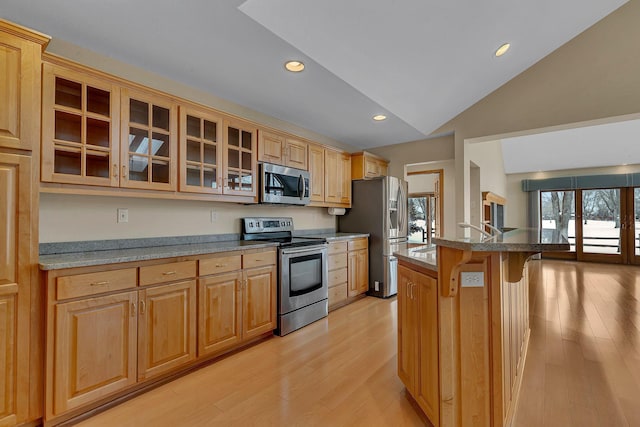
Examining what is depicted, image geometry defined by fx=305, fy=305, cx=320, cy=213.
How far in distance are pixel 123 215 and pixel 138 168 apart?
424 mm

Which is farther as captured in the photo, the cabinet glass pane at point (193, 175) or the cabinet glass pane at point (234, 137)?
the cabinet glass pane at point (234, 137)

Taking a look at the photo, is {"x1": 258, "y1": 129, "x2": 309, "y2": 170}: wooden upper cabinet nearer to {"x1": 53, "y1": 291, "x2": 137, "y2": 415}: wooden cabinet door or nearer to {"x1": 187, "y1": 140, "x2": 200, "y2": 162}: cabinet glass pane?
{"x1": 187, "y1": 140, "x2": 200, "y2": 162}: cabinet glass pane

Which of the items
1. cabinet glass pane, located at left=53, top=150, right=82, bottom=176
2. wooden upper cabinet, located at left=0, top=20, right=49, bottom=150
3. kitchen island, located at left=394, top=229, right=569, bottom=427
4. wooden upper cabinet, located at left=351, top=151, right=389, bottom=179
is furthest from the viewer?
wooden upper cabinet, located at left=351, top=151, right=389, bottom=179

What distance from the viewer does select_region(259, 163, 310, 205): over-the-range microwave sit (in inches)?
125

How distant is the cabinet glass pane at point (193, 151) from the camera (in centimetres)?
262

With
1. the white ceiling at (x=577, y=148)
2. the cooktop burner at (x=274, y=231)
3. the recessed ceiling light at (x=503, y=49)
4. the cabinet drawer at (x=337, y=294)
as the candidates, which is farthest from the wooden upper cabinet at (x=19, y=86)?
the white ceiling at (x=577, y=148)

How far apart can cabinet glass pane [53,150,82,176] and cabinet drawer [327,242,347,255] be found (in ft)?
8.30

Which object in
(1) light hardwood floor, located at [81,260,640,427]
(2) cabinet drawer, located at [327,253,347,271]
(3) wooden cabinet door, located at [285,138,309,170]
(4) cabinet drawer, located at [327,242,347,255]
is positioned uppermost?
(3) wooden cabinet door, located at [285,138,309,170]

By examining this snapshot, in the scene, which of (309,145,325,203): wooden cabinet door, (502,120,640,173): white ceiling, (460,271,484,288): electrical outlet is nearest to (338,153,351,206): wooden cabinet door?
(309,145,325,203): wooden cabinet door

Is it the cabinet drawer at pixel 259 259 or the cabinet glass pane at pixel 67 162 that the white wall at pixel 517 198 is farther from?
the cabinet glass pane at pixel 67 162

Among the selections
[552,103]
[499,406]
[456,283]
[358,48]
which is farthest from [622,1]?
[499,406]

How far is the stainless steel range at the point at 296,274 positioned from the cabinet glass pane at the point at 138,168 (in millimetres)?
1196

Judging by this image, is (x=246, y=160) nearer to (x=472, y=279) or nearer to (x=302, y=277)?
(x=302, y=277)

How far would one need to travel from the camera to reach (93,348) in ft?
5.88
